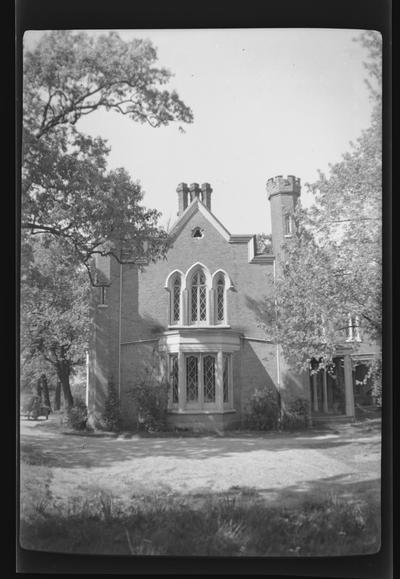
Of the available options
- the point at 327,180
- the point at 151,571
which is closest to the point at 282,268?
the point at 327,180

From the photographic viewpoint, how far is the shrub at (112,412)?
13.6ft

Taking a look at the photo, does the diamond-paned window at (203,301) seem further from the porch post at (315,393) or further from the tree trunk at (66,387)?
the tree trunk at (66,387)

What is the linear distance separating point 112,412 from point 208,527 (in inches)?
46.6

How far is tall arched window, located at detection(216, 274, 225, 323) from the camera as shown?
4227 millimetres

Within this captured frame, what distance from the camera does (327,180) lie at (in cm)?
432

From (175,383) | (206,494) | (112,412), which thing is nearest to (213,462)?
(206,494)

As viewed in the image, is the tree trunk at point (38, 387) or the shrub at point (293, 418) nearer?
the shrub at point (293, 418)

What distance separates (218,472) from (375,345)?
68.3 inches

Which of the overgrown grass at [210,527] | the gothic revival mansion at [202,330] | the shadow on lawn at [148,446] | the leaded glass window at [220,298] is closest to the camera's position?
the overgrown grass at [210,527]

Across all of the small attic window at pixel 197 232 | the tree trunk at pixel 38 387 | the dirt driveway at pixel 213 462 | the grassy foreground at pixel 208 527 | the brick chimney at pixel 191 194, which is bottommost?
the grassy foreground at pixel 208 527

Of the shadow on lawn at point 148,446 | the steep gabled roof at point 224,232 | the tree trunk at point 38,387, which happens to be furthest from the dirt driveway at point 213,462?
the steep gabled roof at point 224,232

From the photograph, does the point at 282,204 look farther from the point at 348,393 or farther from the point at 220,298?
the point at 348,393

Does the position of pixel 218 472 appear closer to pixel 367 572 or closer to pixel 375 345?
pixel 367 572

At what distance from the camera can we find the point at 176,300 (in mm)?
4285
